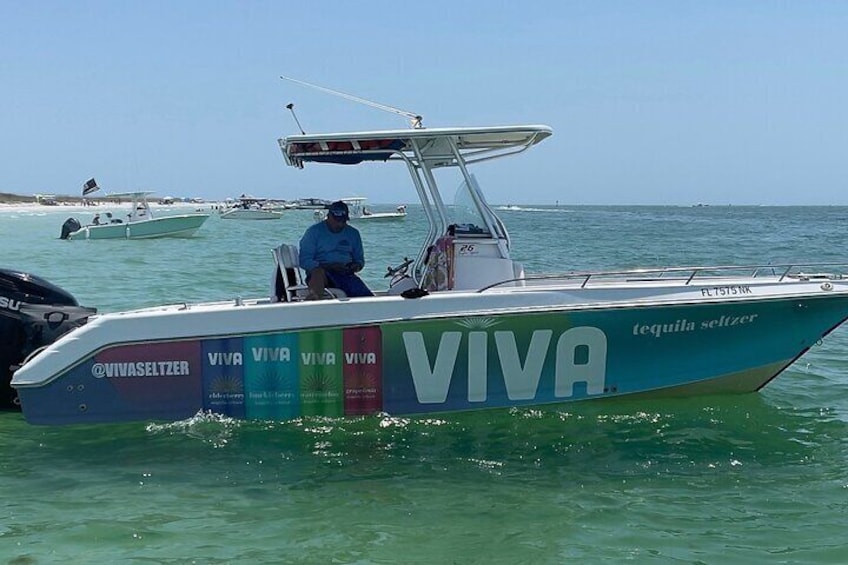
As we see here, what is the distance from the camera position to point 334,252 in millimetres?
7852

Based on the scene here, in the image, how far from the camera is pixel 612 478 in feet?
21.3

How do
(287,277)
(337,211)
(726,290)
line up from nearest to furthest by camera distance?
(726,290), (337,211), (287,277)

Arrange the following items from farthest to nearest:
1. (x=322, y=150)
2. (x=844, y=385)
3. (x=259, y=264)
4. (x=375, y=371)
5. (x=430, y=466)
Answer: (x=259, y=264), (x=844, y=385), (x=322, y=150), (x=375, y=371), (x=430, y=466)

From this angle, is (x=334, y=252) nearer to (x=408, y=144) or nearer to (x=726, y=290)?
(x=408, y=144)

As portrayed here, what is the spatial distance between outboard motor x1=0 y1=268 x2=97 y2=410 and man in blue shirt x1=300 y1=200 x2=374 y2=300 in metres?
2.06

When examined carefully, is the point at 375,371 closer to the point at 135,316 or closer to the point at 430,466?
the point at 430,466

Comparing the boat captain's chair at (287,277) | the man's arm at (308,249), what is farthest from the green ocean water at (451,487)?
the man's arm at (308,249)

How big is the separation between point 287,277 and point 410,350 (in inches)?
59.3

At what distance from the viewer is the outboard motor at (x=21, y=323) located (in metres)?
7.68

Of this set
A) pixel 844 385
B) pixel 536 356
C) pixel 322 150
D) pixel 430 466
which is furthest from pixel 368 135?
pixel 844 385

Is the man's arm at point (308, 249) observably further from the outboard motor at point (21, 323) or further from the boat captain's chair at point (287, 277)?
the outboard motor at point (21, 323)

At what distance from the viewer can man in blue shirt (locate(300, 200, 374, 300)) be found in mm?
7805

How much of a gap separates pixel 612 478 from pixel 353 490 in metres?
1.88

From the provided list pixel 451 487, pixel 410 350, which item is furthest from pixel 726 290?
pixel 451 487
